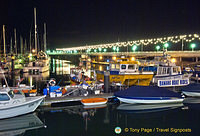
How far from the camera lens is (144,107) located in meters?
19.6

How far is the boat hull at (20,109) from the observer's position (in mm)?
15203

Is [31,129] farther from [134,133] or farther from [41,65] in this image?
[41,65]

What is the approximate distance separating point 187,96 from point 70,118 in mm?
15184

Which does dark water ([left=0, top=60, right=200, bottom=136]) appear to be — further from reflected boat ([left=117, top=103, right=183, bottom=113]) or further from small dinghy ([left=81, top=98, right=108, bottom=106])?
small dinghy ([left=81, top=98, right=108, bottom=106])

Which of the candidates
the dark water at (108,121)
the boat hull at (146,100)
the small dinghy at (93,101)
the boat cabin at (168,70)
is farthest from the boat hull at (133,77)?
the small dinghy at (93,101)

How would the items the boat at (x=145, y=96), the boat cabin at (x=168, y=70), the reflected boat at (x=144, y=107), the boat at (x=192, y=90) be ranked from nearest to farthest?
the reflected boat at (x=144, y=107) < the boat at (x=145, y=96) < the boat at (x=192, y=90) < the boat cabin at (x=168, y=70)

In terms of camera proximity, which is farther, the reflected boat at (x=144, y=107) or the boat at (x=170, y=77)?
the boat at (x=170, y=77)

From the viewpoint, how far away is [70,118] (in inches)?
658

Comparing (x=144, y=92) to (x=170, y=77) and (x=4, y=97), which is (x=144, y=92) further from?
(x=4, y=97)

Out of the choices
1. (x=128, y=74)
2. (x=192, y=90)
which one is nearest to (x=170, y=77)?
(x=192, y=90)

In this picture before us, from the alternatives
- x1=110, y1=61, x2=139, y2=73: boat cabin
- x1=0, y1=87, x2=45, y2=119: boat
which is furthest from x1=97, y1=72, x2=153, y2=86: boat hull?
x1=0, y1=87, x2=45, y2=119: boat

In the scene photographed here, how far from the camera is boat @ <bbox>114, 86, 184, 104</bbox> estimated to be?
19.5m

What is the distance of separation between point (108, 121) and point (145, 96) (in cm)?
526

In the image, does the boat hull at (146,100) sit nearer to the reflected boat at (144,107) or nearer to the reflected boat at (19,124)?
the reflected boat at (144,107)
